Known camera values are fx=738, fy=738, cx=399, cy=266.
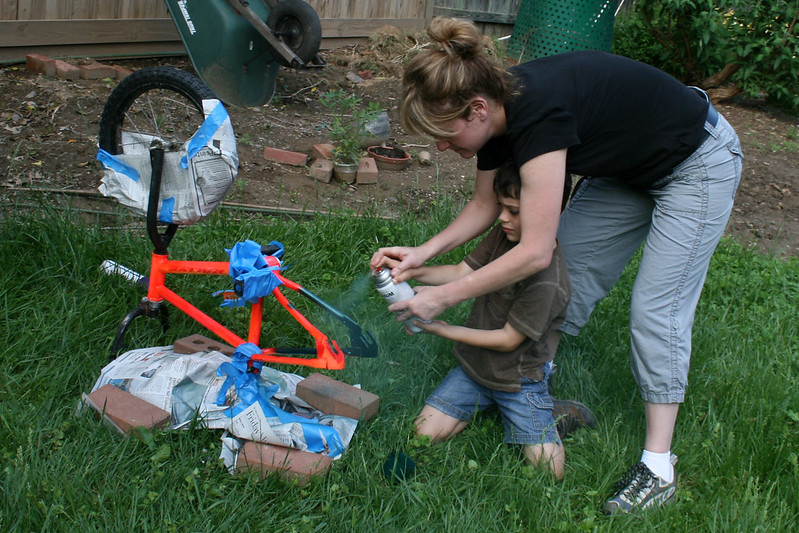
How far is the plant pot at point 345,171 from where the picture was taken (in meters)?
4.93

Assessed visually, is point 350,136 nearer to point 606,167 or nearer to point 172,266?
point 172,266

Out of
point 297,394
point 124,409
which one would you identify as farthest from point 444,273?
point 124,409

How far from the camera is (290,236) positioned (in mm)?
3812

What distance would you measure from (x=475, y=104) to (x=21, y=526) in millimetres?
1729

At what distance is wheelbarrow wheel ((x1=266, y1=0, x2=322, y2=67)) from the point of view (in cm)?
601

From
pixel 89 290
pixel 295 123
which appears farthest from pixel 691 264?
pixel 295 123

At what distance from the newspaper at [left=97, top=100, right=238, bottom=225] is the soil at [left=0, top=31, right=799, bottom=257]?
3.67 ft

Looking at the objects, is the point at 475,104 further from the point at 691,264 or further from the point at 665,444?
the point at 665,444

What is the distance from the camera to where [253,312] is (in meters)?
2.57

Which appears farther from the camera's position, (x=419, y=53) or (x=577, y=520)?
(x=577, y=520)

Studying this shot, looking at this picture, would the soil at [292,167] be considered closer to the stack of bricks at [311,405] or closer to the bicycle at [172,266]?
the bicycle at [172,266]

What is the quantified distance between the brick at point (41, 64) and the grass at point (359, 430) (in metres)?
2.73

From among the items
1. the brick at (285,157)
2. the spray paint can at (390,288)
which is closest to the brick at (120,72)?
the brick at (285,157)

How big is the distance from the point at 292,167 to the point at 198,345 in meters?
2.33
